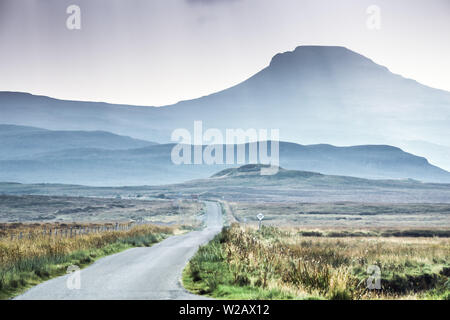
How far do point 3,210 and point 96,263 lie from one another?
113 m

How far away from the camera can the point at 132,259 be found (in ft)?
86.0

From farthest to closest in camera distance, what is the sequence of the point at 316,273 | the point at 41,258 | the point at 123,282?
the point at 41,258 < the point at 123,282 < the point at 316,273

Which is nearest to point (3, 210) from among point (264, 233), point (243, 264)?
point (264, 233)

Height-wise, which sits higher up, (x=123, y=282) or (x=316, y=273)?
(x=316, y=273)

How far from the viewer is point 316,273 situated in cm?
1698

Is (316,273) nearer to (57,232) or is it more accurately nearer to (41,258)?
(41,258)

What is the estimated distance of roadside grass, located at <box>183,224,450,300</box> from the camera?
52.0 feet
